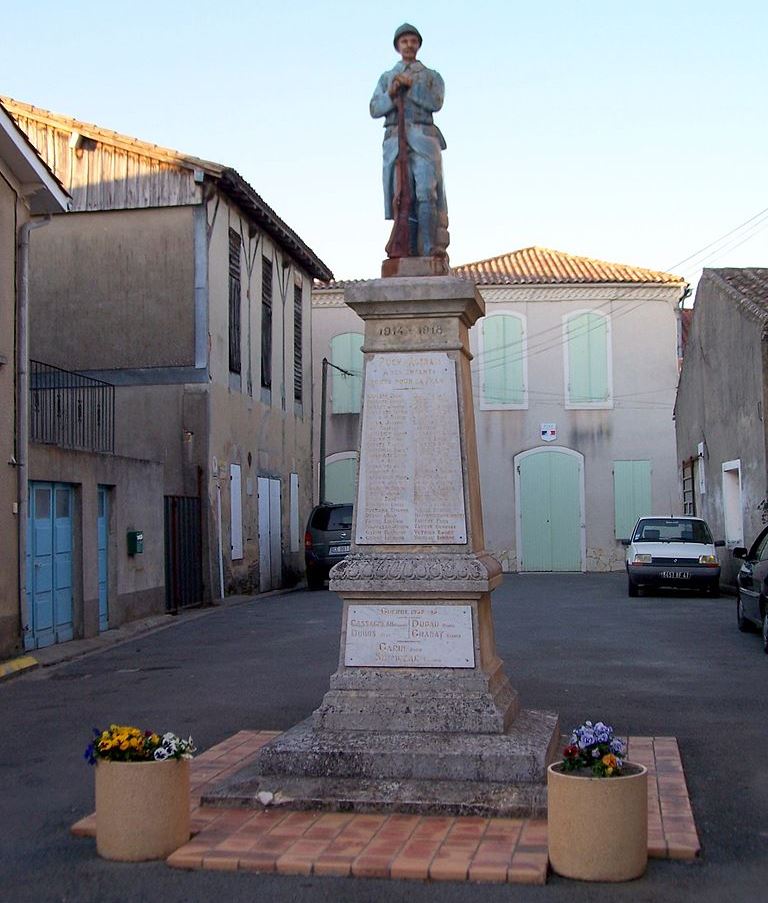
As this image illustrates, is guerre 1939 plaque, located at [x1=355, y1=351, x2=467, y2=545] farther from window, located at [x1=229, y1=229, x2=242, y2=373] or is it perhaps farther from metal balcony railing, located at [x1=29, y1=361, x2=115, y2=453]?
window, located at [x1=229, y1=229, x2=242, y2=373]

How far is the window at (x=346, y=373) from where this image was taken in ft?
107

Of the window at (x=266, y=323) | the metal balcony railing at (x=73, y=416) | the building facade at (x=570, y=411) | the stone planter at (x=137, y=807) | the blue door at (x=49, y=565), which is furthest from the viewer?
the building facade at (x=570, y=411)

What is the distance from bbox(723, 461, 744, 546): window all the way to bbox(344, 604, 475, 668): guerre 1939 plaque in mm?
16135

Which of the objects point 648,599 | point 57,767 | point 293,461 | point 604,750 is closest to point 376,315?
A: point 604,750

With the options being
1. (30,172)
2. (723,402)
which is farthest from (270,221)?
(30,172)

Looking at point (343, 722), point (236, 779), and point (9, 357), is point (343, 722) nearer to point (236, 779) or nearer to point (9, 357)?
point (236, 779)

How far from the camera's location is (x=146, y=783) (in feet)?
18.2

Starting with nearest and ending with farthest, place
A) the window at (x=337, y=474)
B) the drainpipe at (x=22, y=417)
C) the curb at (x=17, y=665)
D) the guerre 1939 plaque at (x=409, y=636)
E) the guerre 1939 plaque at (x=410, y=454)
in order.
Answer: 1. the guerre 1939 plaque at (x=409, y=636)
2. the guerre 1939 plaque at (x=410, y=454)
3. the curb at (x=17, y=665)
4. the drainpipe at (x=22, y=417)
5. the window at (x=337, y=474)

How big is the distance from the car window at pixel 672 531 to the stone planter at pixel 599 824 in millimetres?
16962

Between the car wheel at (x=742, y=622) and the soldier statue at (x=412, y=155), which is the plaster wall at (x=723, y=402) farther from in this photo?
the soldier statue at (x=412, y=155)

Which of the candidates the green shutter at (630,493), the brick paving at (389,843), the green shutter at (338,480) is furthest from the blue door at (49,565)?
the green shutter at (630,493)

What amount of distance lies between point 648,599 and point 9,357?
12.0 meters

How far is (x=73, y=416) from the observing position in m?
17.2

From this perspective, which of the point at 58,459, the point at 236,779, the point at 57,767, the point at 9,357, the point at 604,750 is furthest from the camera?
the point at 58,459
